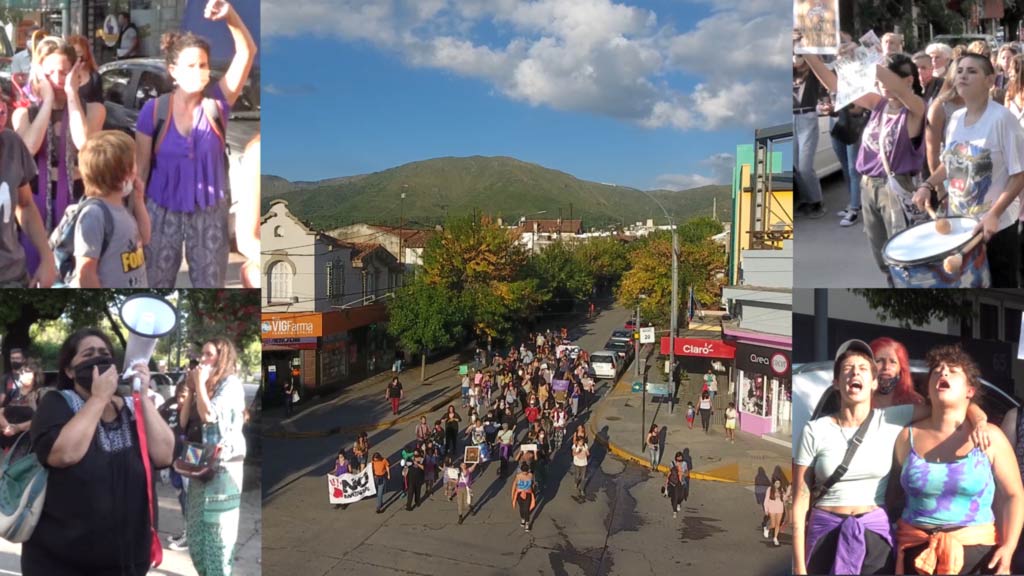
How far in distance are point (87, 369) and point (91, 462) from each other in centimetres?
48

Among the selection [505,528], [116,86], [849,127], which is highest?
[116,86]

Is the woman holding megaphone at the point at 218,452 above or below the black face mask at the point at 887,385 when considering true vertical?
below

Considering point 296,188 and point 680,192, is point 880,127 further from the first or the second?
point 296,188

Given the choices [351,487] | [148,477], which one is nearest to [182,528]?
[148,477]

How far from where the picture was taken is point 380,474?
434 cm

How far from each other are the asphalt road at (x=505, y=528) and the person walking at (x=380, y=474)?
83 mm

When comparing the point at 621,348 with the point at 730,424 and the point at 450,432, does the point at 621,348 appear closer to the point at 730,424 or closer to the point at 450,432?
the point at 730,424

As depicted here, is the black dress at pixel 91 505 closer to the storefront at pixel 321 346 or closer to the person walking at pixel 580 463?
the storefront at pixel 321 346

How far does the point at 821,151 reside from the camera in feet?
11.2

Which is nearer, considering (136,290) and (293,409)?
(136,290)

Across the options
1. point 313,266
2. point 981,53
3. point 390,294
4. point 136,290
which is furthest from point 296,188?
point 981,53

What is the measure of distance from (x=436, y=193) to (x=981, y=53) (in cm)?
347

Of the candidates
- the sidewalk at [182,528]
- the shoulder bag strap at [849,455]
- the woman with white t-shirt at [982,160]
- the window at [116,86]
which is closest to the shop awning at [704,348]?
the shoulder bag strap at [849,455]

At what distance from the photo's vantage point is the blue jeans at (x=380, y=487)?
4341 mm
